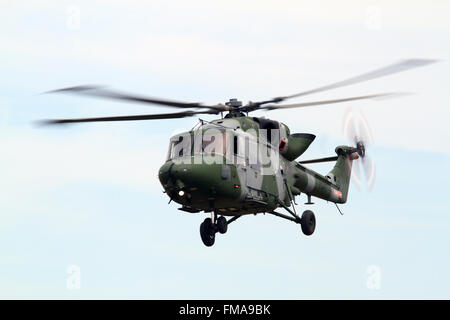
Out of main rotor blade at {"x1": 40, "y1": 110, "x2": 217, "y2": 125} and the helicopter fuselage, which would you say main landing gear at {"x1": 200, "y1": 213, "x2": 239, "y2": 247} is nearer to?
the helicopter fuselage

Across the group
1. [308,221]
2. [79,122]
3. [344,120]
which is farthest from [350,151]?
[79,122]

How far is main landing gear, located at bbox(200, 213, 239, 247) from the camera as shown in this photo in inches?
1041

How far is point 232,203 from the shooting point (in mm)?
24750

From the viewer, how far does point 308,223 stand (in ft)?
90.2

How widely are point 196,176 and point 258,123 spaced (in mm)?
4337

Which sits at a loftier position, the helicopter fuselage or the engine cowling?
the engine cowling

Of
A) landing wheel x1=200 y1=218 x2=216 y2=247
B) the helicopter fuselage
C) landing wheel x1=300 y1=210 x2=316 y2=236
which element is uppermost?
the helicopter fuselage

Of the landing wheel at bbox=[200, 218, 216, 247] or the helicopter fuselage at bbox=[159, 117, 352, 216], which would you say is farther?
the landing wheel at bbox=[200, 218, 216, 247]

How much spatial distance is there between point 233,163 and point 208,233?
3.41 metres

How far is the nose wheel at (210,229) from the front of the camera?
86.8 ft

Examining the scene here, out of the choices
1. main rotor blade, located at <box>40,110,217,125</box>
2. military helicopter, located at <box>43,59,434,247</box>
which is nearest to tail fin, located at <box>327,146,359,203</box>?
military helicopter, located at <box>43,59,434,247</box>

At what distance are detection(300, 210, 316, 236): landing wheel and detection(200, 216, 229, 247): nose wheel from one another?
3.21 meters

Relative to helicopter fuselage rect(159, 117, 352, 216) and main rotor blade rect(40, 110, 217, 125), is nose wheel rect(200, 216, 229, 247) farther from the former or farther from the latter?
main rotor blade rect(40, 110, 217, 125)

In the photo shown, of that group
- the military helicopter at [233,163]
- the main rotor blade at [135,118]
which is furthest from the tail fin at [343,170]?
the main rotor blade at [135,118]
